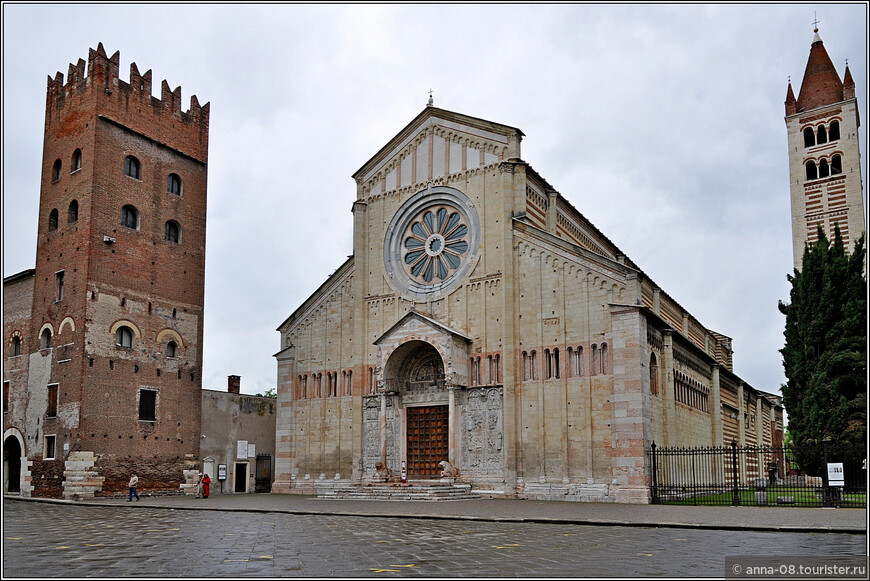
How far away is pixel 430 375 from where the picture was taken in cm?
3331

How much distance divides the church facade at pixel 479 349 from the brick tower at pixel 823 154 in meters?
16.9

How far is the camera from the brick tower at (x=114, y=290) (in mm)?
34406

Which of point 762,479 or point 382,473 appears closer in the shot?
point 762,479

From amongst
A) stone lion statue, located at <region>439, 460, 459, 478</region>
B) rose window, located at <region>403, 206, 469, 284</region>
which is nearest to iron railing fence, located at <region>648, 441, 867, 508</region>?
stone lion statue, located at <region>439, 460, 459, 478</region>

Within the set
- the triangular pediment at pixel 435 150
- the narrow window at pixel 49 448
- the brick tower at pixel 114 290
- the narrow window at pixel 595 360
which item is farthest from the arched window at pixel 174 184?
the narrow window at pixel 595 360

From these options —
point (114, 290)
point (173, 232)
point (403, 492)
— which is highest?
A: point (173, 232)

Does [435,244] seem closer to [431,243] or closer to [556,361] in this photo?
[431,243]

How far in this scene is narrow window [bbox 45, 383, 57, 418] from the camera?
35.0 m

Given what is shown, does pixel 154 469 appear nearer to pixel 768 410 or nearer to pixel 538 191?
pixel 538 191

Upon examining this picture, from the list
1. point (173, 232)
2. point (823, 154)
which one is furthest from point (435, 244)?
point (823, 154)

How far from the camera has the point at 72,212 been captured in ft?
120

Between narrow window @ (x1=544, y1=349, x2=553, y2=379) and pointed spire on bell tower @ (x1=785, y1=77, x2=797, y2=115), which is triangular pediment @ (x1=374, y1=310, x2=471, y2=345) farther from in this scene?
pointed spire on bell tower @ (x1=785, y1=77, x2=797, y2=115)

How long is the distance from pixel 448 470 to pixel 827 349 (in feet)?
49.6

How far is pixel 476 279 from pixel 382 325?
16.7ft
